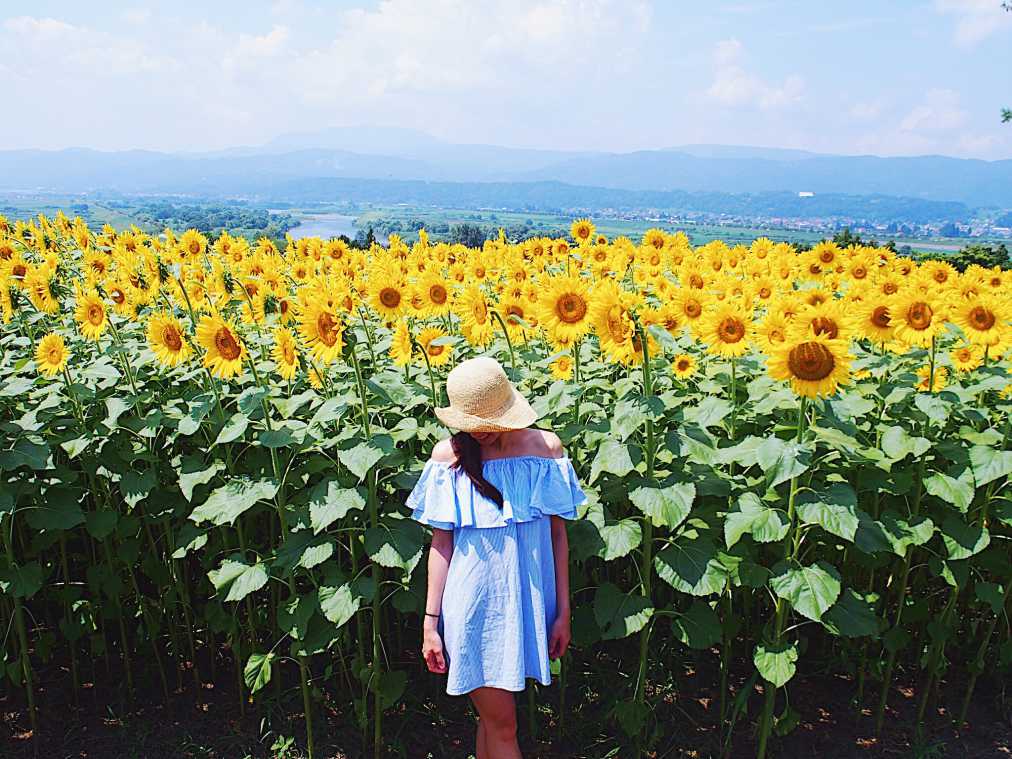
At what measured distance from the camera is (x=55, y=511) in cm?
374

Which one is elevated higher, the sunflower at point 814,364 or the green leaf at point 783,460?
the sunflower at point 814,364

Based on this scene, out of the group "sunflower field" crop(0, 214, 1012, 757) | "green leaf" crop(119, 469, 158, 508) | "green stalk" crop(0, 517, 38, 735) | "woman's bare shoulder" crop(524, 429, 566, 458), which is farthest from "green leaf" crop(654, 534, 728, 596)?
"green stalk" crop(0, 517, 38, 735)

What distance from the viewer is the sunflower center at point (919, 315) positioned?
365cm

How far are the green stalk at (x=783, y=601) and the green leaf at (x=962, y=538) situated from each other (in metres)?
0.69

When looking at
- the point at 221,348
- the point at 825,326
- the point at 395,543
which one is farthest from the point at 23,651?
the point at 825,326

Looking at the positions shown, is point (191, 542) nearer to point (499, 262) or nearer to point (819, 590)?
point (819, 590)

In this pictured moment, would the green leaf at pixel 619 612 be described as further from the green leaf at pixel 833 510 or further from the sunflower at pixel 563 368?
the sunflower at pixel 563 368

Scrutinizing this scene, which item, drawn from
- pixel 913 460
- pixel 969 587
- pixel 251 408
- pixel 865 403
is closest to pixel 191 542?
Answer: pixel 251 408

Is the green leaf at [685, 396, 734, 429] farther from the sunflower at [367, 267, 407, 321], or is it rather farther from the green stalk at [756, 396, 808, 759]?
the sunflower at [367, 267, 407, 321]

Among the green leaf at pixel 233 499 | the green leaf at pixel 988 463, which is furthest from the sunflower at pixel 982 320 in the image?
the green leaf at pixel 233 499

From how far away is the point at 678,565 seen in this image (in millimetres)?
3309

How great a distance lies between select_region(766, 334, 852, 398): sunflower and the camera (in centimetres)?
291

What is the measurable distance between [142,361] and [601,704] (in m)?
2.99

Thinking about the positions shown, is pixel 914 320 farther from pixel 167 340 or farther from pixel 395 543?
pixel 167 340
